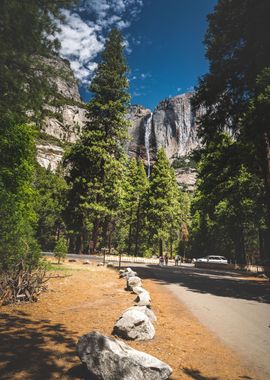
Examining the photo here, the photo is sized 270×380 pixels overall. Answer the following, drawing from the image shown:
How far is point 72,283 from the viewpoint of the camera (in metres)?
13.9

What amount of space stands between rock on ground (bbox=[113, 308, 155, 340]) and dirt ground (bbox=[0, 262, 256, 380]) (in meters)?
0.19

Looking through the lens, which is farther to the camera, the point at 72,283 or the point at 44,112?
the point at 72,283

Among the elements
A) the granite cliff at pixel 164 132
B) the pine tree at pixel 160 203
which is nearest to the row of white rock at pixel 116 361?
the pine tree at pixel 160 203

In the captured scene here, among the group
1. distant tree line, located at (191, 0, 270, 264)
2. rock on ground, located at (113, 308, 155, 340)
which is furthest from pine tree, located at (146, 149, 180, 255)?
rock on ground, located at (113, 308, 155, 340)

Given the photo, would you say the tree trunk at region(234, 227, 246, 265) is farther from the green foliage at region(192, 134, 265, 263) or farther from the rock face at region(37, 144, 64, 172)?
the rock face at region(37, 144, 64, 172)

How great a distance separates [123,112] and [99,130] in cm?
330

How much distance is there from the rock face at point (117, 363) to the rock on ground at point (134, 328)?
6.10 feet

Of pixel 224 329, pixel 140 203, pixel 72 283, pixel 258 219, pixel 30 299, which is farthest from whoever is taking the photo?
pixel 140 203

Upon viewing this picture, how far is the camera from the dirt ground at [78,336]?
4969 mm

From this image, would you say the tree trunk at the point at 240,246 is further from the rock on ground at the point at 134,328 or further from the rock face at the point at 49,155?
the rock face at the point at 49,155

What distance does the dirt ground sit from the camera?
4969mm

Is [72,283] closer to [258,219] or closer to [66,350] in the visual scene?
[66,350]

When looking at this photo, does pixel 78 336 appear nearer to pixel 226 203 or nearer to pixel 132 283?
pixel 132 283

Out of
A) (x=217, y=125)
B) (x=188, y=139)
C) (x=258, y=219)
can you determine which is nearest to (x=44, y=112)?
(x=217, y=125)
